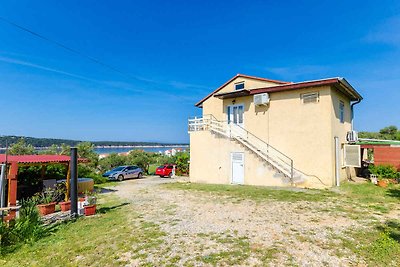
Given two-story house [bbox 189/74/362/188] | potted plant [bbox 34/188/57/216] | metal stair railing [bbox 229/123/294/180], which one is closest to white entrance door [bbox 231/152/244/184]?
two-story house [bbox 189/74/362/188]

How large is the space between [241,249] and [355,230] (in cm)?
353

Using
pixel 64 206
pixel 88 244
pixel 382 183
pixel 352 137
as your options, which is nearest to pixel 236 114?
pixel 352 137

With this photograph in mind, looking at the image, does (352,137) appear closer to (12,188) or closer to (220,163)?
(220,163)

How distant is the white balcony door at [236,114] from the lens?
18.7 metres

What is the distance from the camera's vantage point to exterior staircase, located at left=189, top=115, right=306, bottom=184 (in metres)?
15.1

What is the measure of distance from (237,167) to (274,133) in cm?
351

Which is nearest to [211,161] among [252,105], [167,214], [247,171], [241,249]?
[247,171]

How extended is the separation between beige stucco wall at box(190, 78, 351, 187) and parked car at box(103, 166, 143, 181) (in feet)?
29.0

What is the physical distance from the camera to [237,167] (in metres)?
17.3

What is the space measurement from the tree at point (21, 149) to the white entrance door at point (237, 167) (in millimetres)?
22266

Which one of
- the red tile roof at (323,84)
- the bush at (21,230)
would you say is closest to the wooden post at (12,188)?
the bush at (21,230)

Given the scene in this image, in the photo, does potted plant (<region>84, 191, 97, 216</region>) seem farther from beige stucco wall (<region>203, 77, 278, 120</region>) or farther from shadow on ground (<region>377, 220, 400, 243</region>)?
beige stucco wall (<region>203, 77, 278, 120</region>)

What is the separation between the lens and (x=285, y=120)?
53.2 ft

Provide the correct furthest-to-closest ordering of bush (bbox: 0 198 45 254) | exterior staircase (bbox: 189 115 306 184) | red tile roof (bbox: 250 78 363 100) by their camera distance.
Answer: exterior staircase (bbox: 189 115 306 184), red tile roof (bbox: 250 78 363 100), bush (bbox: 0 198 45 254)
